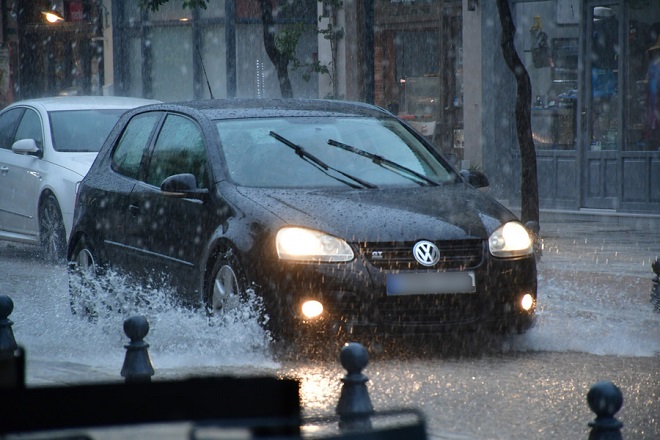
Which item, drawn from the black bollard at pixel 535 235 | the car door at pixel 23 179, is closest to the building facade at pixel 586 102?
the black bollard at pixel 535 235

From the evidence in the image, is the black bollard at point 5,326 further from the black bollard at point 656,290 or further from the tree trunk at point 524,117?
the tree trunk at point 524,117

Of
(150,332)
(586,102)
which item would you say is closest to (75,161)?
(150,332)

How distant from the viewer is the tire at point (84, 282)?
354 inches

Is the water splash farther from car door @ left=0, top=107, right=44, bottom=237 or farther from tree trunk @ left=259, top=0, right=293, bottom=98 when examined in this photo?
tree trunk @ left=259, top=0, right=293, bottom=98

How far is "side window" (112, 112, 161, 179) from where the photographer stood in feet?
29.6

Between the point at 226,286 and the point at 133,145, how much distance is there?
6.44 feet

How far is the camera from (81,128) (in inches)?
526

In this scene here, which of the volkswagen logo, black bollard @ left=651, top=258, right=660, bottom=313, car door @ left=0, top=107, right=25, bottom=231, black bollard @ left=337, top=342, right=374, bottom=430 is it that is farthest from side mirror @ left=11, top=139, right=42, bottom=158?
black bollard @ left=337, top=342, right=374, bottom=430

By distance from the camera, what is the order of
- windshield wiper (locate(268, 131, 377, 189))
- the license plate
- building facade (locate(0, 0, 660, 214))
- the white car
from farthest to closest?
building facade (locate(0, 0, 660, 214)), the white car, windshield wiper (locate(268, 131, 377, 189)), the license plate

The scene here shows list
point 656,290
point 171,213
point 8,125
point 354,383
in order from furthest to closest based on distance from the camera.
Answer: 1. point 8,125
2. point 656,290
3. point 171,213
4. point 354,383

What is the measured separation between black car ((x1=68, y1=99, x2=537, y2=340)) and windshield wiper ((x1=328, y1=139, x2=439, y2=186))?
0.5 inches

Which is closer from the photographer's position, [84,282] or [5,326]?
[5,326]

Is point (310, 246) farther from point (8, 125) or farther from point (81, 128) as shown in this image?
point (8, 125)

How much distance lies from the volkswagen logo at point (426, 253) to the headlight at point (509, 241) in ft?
1.32
